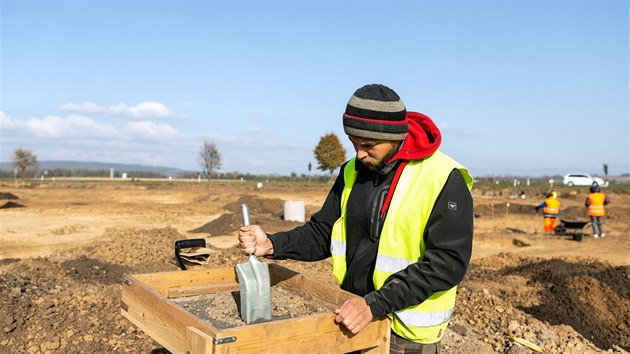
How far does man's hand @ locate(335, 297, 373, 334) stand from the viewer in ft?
7.45

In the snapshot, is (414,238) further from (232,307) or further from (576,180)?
(576,180)

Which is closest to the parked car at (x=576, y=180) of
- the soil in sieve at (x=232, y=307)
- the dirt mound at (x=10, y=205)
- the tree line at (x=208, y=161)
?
the tree line at (x=208, y=161)

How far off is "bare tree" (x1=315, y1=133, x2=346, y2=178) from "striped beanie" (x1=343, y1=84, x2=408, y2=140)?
56.2 metres

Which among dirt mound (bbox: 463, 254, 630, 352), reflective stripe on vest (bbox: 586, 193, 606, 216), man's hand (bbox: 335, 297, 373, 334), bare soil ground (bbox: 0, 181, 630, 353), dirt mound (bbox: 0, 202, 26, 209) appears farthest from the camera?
dirt mound (bbox: 0, 202, 26, 209)

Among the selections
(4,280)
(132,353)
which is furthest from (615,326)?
(4,280)

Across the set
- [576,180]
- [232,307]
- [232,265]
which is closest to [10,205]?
[232,265]

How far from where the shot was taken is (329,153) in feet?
197

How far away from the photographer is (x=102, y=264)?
10.3 metres

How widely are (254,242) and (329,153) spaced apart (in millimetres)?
57335

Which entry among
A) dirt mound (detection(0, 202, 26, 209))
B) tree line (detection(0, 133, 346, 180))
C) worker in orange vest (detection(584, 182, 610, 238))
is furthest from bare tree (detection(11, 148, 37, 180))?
worker in orange vest (detection(584, 182, 610, 238))

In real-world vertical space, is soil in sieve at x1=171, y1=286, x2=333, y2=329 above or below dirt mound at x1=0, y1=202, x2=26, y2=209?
above

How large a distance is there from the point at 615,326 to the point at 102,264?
28.0 ft

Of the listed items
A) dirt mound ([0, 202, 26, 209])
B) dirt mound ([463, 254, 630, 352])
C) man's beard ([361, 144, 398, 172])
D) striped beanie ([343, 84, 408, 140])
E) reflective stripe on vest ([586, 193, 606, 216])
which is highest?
striped beanie ([343, 84, 408, 140])

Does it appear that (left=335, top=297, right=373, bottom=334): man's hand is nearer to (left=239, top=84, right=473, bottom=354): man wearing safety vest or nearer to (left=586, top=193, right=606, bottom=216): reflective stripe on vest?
(left=239, top=84, right=473, bottom=354): man wearing safety vest
